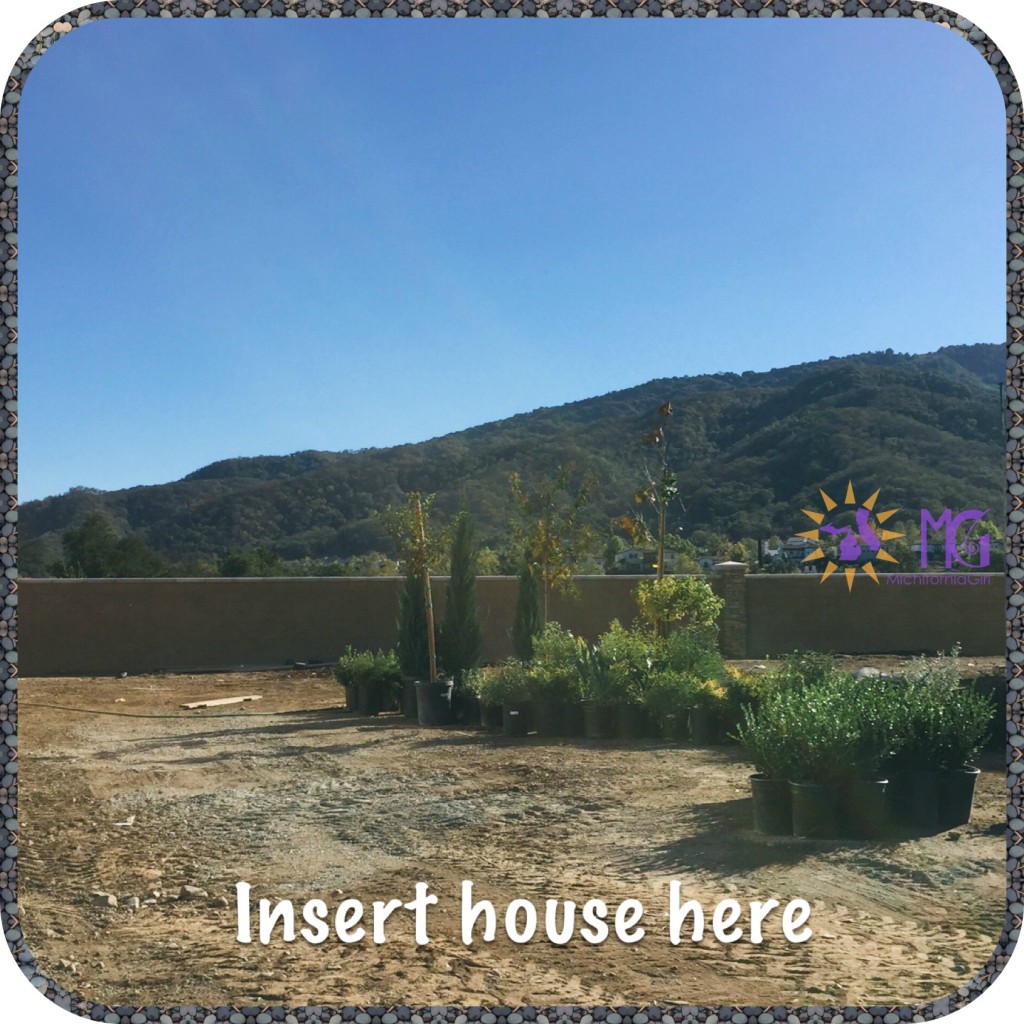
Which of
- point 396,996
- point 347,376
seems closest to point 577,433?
point 347,376

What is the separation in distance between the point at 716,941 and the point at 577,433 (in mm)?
8759

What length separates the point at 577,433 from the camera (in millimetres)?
11867

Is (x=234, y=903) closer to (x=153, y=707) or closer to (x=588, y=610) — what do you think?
(x=153, y=707)

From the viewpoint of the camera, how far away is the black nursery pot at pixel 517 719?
914 cm

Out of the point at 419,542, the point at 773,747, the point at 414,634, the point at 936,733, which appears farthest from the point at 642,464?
the point at 773,747

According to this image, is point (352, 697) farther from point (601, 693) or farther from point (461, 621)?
point (601, 693)

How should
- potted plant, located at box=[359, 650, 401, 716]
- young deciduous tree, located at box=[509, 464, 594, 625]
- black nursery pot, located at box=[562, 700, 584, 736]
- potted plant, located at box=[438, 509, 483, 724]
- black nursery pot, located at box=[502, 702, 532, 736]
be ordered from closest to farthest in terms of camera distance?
black nursery pot, located at box=[562, 700, 584, 736]
black nursery pot, located at box=[502, 702, 532, 736]
potted plant, located at box=[438, 509, 483, 724]
potted plant, located at box=[359, 650, 401, 716]
young deciduous tree, located at box=[509, 464, 594, 625]

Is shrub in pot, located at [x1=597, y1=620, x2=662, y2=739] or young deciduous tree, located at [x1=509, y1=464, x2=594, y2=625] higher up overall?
young deciduous tree, located at [x1=509, y1=464, x2=594, y2=625]

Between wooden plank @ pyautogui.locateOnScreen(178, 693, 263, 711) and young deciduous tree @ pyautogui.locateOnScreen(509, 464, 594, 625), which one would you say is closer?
young deciduous tree @ pyautogui.locateOnScreen(509, 464, 594, 625)

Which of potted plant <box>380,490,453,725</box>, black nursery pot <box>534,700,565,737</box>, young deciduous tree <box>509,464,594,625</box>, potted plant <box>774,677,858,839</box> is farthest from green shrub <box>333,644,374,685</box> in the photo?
potted plant <box>774,677,858,839</box>

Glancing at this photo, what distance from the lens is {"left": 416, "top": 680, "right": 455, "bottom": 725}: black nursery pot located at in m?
10.2

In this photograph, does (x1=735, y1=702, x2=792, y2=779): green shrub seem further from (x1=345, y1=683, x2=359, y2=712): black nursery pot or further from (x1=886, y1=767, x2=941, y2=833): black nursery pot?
(x1=345, y1=683, x2=359, y2=712): black nursery pot

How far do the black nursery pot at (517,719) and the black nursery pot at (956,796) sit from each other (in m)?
4.53

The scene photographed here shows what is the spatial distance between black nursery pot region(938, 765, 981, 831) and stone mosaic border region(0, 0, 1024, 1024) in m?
1.88
